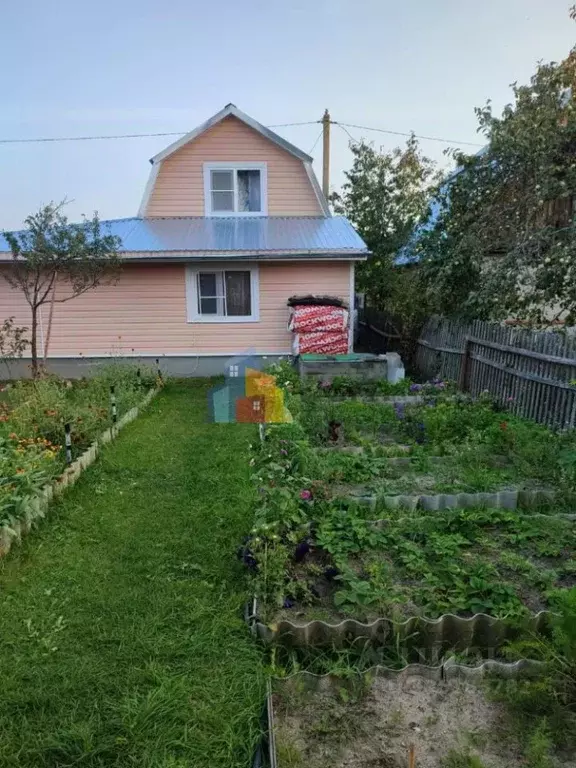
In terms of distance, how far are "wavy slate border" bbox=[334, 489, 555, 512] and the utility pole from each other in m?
15.4

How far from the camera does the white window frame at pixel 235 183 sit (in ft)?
38.4

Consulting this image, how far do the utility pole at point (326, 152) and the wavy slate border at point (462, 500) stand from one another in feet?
50.4

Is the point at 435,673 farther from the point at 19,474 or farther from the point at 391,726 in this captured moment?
the point at 19,474

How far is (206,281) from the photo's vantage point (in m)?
10.8

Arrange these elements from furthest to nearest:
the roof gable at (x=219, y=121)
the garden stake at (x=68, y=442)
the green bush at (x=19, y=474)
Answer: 1. the roof gable at (x=219, y=121)
2. the garden stake at (x=68, y=442)
3. the green bush at (x=19, y=474)

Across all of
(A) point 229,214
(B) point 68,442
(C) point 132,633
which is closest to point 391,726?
(C) point 132,633

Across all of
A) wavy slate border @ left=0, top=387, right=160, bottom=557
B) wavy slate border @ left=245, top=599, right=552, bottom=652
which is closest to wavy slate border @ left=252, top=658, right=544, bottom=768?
wavy slate border @ left=245, top=599, right=552, bottom=652

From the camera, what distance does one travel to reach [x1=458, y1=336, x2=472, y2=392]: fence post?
27.0 feet

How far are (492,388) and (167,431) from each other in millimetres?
4969

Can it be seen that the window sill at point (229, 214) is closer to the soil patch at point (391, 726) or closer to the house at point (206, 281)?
the house at point (206, 281)

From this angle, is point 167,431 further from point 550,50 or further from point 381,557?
point 550,50

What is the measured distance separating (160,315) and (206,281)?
131 cm

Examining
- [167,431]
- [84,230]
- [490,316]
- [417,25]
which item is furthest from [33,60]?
[490,316]

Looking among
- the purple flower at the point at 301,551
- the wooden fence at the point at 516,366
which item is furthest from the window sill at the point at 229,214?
the purple flower at the point at 301,551
